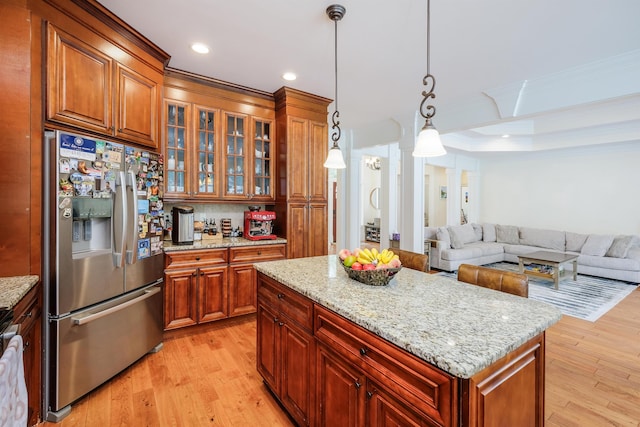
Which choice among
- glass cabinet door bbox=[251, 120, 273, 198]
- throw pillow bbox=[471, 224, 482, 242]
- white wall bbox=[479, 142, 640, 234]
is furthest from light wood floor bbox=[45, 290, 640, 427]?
white wall bbox=[479, 142, 640, 234]

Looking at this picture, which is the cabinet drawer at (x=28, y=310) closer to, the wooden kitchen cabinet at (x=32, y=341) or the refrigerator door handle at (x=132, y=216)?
the wooden kitchen cabinet at (x=32, y=341)

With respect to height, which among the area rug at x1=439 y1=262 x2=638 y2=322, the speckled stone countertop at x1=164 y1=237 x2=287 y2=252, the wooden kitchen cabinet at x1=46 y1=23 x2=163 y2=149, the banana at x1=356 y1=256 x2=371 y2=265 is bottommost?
the area rug at x1=439 y1=262 x2=638 y2=322

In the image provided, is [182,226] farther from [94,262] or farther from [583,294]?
[583,294]

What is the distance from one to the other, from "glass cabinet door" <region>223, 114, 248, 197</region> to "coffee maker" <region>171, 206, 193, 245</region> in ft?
1.74

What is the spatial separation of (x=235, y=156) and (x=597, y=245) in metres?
6.55

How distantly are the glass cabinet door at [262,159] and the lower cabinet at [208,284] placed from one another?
30.2 inches

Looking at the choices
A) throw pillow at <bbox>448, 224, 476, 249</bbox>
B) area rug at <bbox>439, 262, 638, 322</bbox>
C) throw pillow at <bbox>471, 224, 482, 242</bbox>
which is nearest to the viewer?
area rug at <bbox>439, 262, 638, 322</bbox>

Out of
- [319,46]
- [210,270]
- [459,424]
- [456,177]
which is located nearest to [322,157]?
[319,46]

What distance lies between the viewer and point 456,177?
7.88 meters

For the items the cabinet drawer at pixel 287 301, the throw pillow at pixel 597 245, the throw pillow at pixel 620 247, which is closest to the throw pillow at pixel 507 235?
the throw pillow at pixel 597 245

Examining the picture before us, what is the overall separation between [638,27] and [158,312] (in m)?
4.50

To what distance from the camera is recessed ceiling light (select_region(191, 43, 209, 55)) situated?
8.42 feet

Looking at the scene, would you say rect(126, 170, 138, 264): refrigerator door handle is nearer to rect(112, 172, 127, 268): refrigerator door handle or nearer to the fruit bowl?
rect(112, 172, 127, 268): refrigerator door handle

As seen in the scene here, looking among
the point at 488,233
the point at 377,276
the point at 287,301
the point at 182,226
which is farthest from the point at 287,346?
the point at 488,233
